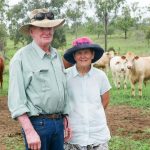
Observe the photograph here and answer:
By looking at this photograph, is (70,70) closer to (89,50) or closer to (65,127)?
(89,50)

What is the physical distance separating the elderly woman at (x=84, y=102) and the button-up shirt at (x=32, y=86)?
317 millimetres

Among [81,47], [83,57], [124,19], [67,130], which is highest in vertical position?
[81,47]

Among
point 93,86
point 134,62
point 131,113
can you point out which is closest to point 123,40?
point 134,62

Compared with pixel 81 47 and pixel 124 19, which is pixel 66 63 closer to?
pixel 81 47

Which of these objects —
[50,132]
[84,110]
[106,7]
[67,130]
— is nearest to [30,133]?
[50,132]

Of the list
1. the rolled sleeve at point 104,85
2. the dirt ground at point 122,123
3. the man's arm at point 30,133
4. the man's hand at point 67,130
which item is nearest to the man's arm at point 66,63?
the rolled sleeve at point 104,85

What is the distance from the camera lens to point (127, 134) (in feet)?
25.9

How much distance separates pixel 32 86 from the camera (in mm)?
3533

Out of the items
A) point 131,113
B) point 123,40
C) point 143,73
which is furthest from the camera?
point 123,40

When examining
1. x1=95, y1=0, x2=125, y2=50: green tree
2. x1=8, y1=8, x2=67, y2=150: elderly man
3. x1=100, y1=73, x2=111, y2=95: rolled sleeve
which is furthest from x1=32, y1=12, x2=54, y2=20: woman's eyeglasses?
x1=95, y1=0, x2=125, y2=50: green tree

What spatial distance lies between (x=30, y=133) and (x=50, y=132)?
0.79 feet

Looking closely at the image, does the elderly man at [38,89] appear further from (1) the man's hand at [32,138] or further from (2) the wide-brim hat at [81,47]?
(2) the wide-brim hat at [81,47]

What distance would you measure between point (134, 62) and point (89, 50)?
10.3 meters

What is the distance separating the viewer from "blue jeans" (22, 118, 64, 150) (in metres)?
3.57
